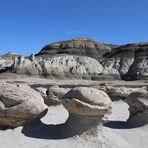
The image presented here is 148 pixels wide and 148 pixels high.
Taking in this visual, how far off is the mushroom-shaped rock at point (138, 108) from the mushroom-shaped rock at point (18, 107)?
371 centimetres

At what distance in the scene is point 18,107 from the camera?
8.76 metres

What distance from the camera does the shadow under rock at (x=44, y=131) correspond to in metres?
8.62

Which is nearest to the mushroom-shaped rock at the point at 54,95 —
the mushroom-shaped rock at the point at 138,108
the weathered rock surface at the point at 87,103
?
the mushroom-shaped rock at the point at 138,108

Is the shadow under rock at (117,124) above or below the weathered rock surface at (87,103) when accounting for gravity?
below

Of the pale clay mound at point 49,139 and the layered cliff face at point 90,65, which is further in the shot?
the layered cliff face at point 90,65

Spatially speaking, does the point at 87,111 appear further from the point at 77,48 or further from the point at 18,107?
the point at 77,48

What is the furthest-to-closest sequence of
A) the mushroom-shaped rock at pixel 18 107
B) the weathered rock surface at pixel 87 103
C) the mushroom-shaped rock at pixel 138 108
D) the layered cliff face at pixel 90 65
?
the layered cliff face at pixel 90 65
the mushroom-shaped rock at pixel 138 108
the mushroom-shaped rock at pixel 18 107
the weathered rock surface at pixel 87 103

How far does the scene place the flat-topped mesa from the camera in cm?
8112

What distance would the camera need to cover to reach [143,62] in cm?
6394

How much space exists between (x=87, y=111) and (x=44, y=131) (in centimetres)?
125

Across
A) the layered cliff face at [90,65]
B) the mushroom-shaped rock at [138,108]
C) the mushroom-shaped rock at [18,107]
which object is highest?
the mushroom-shaped rock at [18,107]

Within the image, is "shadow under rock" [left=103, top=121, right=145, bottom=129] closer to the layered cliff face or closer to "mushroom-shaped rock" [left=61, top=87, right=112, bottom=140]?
"mushroom-shaped rock" [left=61, top=87, right=112, bottom=140]

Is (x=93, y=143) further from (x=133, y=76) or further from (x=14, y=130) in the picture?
(x=133, y=76)

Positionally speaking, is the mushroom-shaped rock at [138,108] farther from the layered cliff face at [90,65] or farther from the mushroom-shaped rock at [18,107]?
the layered cliff face at [90,65]
